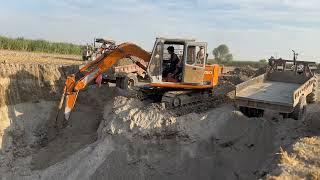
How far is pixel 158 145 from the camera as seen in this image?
1305cm

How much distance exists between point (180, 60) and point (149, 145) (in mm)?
3615

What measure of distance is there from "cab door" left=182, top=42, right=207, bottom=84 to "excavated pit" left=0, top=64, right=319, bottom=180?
4.16 feet

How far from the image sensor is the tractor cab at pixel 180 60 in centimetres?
1476

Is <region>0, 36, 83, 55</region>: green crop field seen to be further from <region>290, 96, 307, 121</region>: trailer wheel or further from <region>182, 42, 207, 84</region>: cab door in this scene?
<region>290, 96, 307, 121</region>: trailer wheel

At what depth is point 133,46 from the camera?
624 inches

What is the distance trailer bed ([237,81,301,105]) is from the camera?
45.5ft

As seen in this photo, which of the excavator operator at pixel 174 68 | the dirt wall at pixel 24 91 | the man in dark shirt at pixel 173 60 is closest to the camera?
the man in dark shirt at pixel 173 60

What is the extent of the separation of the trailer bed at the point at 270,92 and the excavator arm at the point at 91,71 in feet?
12.7

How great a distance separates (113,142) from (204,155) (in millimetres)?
2815

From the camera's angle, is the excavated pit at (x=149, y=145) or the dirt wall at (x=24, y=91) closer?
the excavated pit at (x=149, y=145)

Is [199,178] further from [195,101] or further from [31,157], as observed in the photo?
[31,157]

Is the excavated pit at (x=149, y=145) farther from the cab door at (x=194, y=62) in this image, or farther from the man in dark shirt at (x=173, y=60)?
the man in dark shirt at (x=173, y=60)

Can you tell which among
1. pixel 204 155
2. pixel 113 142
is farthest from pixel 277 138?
pixel 113 142

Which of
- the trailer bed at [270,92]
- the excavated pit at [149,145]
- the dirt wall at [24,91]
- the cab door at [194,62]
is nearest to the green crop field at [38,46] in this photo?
the dirt wall at [24,91]
